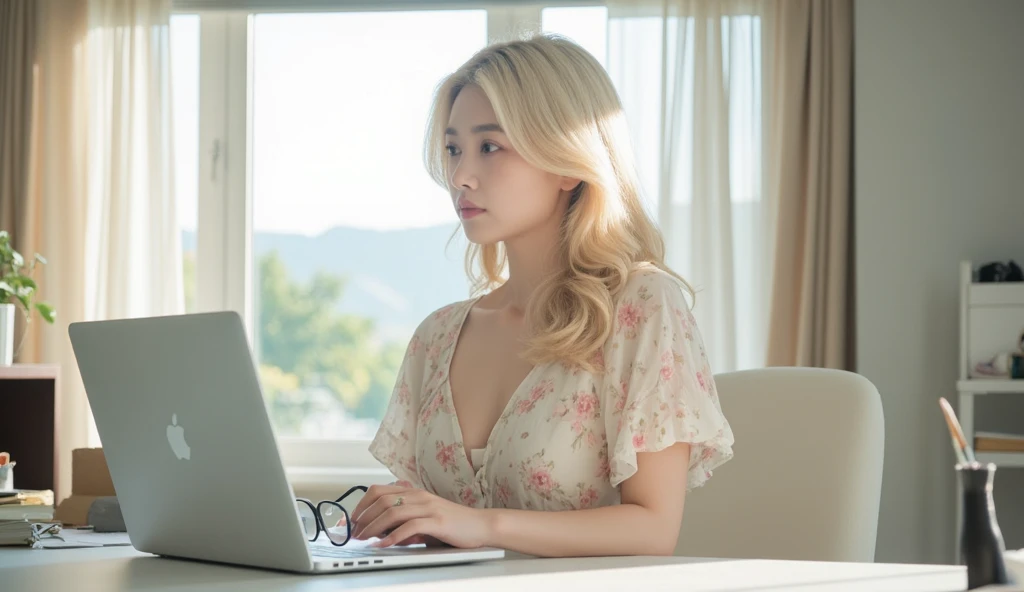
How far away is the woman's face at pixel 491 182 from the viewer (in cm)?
149

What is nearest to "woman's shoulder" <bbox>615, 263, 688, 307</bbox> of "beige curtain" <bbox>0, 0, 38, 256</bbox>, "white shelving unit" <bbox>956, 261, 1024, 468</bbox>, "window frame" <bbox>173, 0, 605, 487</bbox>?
"white shelving unit" <bbox>956, 261, 1024, 468</bbox>

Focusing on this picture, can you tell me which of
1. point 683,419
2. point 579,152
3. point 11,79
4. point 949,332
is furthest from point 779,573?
point 11,79

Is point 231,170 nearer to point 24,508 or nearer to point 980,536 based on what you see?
point 24,508

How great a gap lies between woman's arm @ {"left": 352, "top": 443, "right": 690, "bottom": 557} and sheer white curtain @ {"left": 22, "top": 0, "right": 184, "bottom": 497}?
93.5 inches

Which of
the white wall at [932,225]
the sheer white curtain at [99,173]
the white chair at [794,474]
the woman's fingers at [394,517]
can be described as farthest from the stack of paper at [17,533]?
the white wall at [932,225]

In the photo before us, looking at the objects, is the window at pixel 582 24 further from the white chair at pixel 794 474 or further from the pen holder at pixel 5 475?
the pen holder at pixel 5 475

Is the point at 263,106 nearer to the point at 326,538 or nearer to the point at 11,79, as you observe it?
the point at 11,79

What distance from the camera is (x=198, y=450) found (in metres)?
1.04

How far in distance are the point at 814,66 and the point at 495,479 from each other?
208 cm

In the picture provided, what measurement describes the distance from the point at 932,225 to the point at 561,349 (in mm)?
1881

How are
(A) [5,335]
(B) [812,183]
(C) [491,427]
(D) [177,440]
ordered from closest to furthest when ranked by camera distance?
(D) [177,440] → (C) [491,427] → (A) [5,335] → (B) [812,183]

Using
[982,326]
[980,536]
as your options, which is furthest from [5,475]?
[982,326]

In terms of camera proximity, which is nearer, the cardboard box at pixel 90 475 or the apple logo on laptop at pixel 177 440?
the apple logo on laptop at pixel 177 440

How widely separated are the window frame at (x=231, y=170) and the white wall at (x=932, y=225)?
1.58 meters
